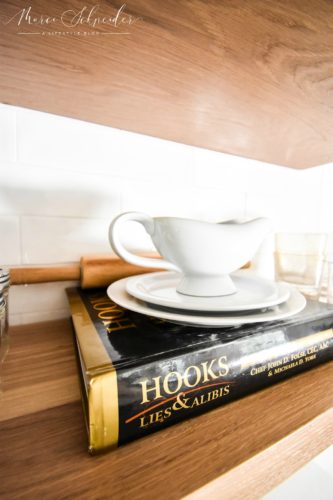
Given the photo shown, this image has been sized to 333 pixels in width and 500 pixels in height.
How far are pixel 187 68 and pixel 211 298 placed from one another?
0.31m

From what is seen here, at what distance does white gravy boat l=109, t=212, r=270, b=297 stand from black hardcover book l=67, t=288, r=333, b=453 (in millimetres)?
79

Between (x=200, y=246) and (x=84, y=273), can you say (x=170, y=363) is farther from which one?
(x=84, y=273)

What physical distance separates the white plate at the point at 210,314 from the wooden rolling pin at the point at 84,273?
117 millimetres

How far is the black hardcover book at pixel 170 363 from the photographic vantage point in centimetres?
20

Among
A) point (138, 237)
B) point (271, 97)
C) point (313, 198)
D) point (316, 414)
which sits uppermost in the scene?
point (271, 97)

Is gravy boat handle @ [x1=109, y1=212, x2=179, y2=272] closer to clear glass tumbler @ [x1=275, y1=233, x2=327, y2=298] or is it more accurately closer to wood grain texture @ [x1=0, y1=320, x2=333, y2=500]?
wood grain texture @ [x1=0, y1=320, x2=333, y2=500]

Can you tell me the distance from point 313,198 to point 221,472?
986 mm

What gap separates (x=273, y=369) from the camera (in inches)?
11.0

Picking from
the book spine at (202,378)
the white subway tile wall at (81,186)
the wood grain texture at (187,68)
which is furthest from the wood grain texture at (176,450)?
the wood grain texture at (187,68)

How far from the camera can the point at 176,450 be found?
0.64ft

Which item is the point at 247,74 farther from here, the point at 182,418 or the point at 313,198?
the point at 313,198

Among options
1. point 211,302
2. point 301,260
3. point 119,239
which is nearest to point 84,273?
point 119,239

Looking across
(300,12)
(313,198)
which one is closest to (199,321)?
(300,12)

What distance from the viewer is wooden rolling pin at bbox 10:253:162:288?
47cm
